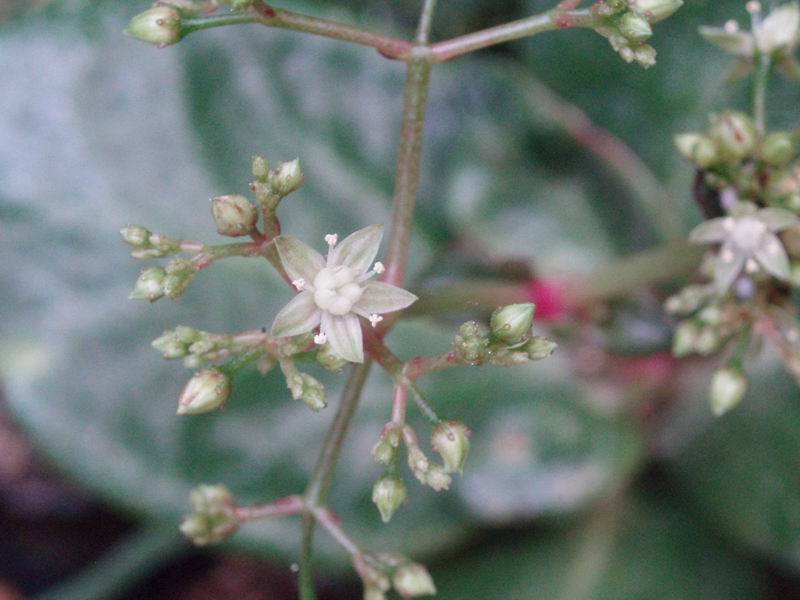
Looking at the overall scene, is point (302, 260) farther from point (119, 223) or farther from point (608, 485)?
point (608, 485)

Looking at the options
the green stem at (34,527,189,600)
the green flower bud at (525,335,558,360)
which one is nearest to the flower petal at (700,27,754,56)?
the green flower bud at (525,335,558,360)

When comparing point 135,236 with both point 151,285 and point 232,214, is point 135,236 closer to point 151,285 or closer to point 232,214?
point 151,285

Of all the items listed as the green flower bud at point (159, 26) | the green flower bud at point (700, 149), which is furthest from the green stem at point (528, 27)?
the green flower bud at point (159, 26)

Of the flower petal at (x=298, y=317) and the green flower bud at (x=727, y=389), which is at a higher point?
the flower petal at (x=298, y=317)

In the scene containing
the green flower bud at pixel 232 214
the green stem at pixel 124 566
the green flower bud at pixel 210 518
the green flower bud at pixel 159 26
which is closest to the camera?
the green flower bud at pixel 232 214

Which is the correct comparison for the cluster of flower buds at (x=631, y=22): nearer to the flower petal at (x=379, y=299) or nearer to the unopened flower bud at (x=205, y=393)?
the flower petal at (x=379, y=299)

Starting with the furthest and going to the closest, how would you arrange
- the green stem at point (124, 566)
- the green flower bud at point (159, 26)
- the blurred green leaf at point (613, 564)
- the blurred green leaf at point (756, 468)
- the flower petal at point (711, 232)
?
the green stem at point (124, 566) < the blurred green leaf at point (613, 564) < the blurred green leaf at point (756, 468) < the flower petal at point (711, 232) < the green flower bud at point (159, 26)

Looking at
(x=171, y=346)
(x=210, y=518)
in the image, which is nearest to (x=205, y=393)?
(x=171, y=346)

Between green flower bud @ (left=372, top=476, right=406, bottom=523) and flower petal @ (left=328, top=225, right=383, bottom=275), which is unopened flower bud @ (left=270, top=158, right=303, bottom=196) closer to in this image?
flower petal @ (left=328, top=225, right=383, bottom=275)
